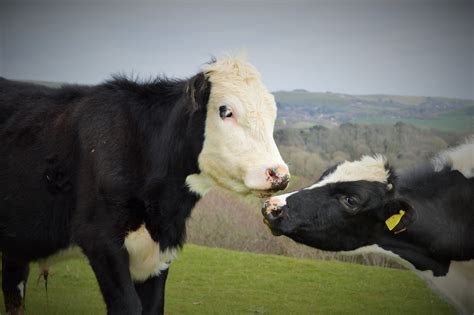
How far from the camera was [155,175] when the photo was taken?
4609mm

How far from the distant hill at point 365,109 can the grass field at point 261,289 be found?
3.59 meters

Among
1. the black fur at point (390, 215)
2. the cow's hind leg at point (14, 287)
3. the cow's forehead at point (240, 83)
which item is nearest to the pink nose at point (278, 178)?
the cow's forehead at point (240, 83)

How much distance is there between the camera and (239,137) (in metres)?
4.41

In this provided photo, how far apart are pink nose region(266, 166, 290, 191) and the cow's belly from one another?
1.08m

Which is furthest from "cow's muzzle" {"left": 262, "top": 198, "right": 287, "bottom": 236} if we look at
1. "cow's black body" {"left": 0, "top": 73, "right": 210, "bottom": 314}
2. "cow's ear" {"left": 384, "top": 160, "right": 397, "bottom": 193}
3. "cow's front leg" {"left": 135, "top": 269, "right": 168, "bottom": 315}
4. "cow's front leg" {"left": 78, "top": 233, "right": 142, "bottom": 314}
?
"cow's front leg" {"left": 78, "top": 233, "right": 142, "bottom": 314}

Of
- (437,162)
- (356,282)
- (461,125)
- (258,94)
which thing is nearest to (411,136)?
(461,125)

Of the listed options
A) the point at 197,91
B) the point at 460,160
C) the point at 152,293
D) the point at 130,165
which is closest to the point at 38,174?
the point at 130,165

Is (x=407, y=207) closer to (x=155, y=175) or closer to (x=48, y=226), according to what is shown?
(x=155, y=175)

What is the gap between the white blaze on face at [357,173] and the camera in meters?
4.83

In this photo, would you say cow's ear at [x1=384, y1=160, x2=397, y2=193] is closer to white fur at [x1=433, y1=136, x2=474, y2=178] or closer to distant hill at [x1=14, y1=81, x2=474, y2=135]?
white fur at [x1=433, y1=136, x2=474, y2=178]

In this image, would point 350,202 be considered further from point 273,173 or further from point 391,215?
point 273,173

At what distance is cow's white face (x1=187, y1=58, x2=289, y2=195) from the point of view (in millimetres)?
4262

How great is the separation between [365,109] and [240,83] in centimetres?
764

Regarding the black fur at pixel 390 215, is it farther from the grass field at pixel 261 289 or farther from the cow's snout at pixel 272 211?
the grass field at pixel 261 289
